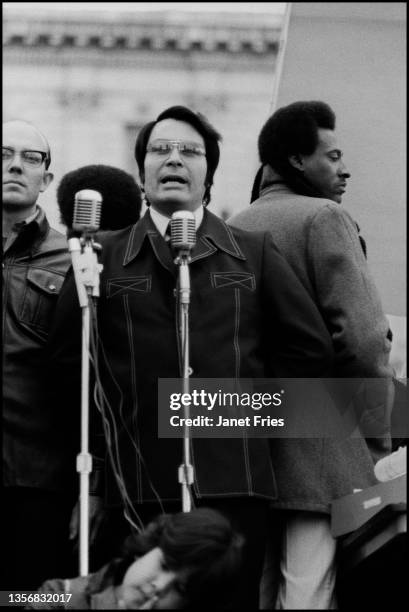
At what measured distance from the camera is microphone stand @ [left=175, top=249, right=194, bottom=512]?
428 cm

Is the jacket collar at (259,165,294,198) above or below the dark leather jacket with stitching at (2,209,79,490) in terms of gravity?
above

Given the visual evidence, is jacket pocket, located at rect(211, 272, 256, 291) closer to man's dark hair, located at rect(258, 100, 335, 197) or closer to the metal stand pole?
the metal stand pole

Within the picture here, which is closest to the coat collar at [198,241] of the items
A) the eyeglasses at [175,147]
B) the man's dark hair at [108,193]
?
the eyeglasses at [175,147]

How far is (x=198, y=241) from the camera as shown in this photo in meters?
4.75

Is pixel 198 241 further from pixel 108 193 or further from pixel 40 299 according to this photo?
pixel 108 193

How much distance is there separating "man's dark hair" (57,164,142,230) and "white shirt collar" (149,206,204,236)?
0.68m

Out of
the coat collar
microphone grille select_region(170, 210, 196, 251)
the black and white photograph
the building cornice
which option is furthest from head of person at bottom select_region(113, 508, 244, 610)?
the building cornice

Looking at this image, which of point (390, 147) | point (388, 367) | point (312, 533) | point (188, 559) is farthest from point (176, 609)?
point (390, 147)

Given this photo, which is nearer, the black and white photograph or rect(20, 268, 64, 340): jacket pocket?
the black and white photograph

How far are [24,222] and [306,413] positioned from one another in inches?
45.4

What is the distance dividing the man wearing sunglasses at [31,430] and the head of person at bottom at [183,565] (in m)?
0.65

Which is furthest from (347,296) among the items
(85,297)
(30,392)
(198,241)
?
(30,392)

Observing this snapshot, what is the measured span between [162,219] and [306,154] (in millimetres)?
738

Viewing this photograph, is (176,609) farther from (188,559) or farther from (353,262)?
(353,262)
